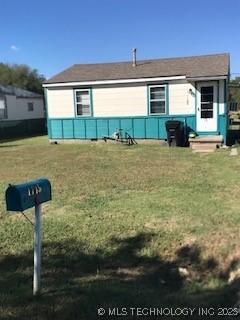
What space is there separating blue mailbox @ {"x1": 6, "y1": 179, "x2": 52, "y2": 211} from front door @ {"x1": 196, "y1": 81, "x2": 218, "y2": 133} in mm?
13663

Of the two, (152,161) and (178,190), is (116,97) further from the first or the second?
(178,190)

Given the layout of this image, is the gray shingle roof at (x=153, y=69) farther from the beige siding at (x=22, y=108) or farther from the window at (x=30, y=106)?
the window at (x=30, y=106)

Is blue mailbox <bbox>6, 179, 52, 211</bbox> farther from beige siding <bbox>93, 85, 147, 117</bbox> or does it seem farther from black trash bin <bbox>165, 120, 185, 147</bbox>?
beige siding <bbox>93, 85, 147, 117</bbox>

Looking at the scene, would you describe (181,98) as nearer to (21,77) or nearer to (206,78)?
(206,78)

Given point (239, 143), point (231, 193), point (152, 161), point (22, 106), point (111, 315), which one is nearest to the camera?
point (111, 315)

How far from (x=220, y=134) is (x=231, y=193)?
356 inches

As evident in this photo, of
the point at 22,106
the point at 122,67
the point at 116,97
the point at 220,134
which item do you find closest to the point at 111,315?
the point at 220,134

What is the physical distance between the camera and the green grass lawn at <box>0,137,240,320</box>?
4074 mm

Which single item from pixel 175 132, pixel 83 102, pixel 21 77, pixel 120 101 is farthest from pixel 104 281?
pixel 21 77

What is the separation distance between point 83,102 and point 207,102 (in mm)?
5450

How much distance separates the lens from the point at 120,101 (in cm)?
1845

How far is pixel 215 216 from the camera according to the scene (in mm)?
6484

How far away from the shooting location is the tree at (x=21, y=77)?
4869 cm

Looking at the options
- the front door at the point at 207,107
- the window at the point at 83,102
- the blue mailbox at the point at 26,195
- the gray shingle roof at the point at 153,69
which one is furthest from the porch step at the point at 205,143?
the blue mailbox at the point at 26,195
